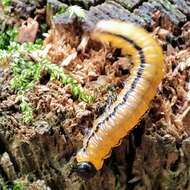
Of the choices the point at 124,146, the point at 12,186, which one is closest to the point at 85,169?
the point at 124,146

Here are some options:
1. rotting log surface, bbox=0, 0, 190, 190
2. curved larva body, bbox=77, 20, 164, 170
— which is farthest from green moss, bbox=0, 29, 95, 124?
curved larva body, bbox=77, 20, 164, 170

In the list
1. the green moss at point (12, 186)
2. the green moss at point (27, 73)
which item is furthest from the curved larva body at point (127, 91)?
the green moss at point (12, 186)

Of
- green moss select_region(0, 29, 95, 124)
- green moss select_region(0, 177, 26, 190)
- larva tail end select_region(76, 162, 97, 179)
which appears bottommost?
green moss select_region(0, 177, 26, 190)

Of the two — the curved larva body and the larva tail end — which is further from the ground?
the curved larva body

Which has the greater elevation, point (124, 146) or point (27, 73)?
point (27, 73)

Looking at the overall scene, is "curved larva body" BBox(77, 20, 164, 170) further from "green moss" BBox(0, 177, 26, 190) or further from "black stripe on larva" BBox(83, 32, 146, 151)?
"green moss" BBox(0, 177, 26, 190)

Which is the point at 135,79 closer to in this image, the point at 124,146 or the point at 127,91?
A: the point at 127,91

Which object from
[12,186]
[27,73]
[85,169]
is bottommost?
[12,186]
